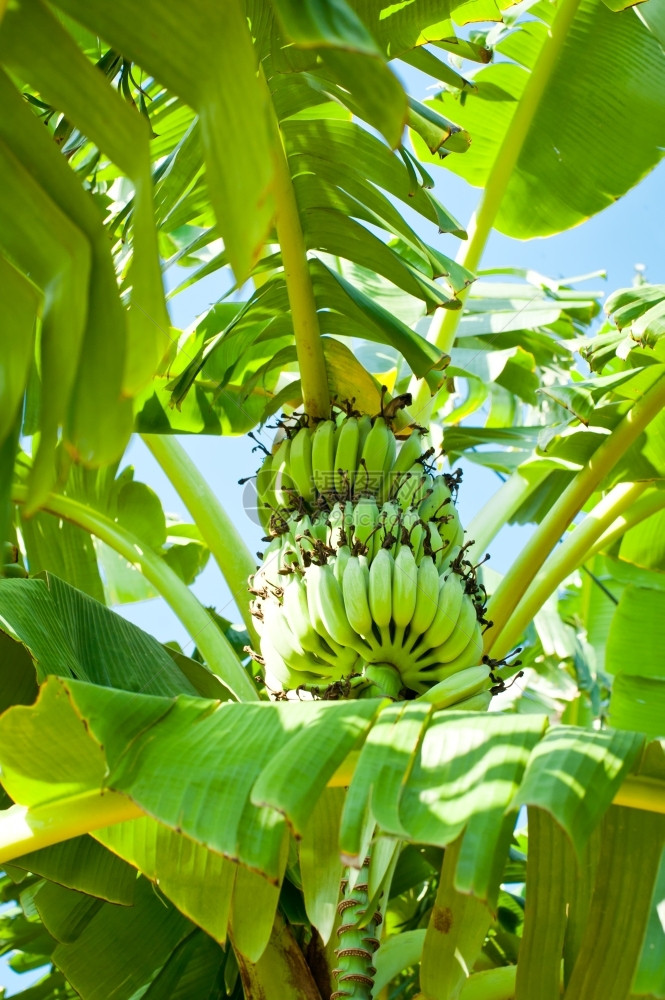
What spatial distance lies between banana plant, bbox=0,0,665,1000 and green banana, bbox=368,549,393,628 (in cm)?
2

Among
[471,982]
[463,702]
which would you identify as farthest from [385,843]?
[471,982]

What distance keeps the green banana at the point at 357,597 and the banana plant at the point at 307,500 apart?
0.02 m

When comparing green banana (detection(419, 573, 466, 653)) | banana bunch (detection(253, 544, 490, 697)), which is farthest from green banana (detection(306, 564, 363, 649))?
green banana (detection(419, 573, 466, 653))

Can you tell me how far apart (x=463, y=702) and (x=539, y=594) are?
13.7 inches

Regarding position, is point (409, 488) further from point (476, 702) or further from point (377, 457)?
point (476, 702)

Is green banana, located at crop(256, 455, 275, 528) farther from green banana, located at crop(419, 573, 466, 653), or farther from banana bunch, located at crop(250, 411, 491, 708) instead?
green banana, located at crop(419, 573, 466, 653)

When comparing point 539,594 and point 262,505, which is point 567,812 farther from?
point 262,505

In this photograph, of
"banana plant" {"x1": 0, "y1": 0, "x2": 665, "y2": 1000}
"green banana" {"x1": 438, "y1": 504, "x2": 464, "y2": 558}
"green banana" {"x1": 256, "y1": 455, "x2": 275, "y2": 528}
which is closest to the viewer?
"banana plant" {"x1": 0, "y1": 0, "x2": 665, "y2": 1000}

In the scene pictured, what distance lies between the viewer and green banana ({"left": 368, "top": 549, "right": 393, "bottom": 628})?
1.19 meters

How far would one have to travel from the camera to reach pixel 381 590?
119 centimetres

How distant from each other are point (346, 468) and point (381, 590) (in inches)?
10.8

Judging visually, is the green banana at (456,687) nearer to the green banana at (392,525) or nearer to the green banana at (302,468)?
the green banana at (392,525)

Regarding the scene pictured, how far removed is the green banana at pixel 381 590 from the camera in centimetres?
119

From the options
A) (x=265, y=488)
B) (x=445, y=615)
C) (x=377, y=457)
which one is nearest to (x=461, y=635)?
(x=445, y=615)
